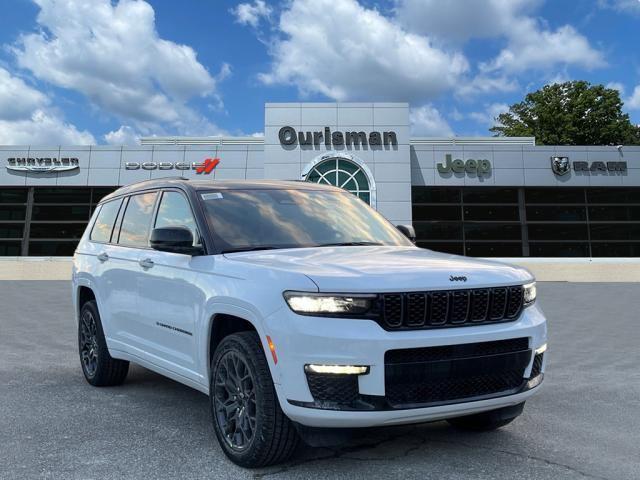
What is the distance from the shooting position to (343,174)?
3158 centimetres

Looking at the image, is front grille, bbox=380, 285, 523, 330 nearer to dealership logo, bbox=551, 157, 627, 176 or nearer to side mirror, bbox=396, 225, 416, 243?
side mirror, bbox=396, 225, 416, 243

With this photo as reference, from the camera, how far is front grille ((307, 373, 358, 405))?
3.01 metres

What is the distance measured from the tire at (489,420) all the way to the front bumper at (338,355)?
88 centimetres

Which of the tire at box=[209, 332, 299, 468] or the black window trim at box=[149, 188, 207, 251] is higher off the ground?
the black window trim at box=[149, 188, 207, 251]

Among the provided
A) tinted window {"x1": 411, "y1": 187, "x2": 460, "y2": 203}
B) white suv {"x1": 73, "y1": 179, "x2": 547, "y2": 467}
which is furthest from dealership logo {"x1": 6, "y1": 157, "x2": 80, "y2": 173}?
white suv {"x1": 73, "y1": 179, "x2": 547, "y2": 467}

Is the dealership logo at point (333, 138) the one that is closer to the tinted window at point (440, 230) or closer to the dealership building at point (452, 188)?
the dealership building at point (452, 188)

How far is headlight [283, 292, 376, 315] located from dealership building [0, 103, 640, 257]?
2952 cm

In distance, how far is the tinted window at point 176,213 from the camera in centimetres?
428

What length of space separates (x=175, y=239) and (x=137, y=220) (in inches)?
61.4

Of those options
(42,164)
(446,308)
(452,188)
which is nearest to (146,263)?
(446,308)

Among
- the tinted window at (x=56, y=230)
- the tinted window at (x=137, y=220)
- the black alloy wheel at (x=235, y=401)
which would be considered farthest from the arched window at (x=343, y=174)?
the black alloy wheel at (x=235, y=401)

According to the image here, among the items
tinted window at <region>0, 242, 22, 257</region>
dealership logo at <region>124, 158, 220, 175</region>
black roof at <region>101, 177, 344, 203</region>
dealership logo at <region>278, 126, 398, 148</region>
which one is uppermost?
dealership logo at <region>278, 126, 398, 148</region>

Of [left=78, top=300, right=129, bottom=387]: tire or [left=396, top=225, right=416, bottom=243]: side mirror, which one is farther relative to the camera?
[left=78, top=300, right=129, bottom=387]: tire

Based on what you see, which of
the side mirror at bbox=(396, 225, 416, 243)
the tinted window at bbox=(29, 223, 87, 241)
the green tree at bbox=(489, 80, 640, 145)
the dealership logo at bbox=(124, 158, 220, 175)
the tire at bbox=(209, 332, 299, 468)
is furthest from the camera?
the green tree at bbox=(489, 80, 640, 145)
